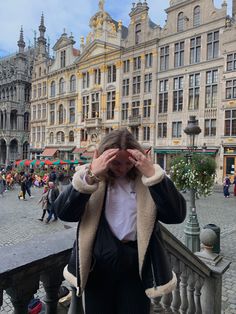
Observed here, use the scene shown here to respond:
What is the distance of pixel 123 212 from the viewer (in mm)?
1809

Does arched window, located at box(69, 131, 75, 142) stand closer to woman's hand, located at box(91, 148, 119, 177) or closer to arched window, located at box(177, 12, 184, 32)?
arched window, located at box(177, 12, 184, 32)

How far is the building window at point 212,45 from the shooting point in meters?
24.4

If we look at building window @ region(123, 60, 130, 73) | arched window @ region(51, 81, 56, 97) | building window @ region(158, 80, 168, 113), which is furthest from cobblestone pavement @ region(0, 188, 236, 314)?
arched window @ region(51, 81, 56, 97)

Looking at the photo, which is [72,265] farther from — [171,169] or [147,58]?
[147,58]

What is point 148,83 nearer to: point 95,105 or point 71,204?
point 95,105

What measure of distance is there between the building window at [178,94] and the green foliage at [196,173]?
21045 millimetres

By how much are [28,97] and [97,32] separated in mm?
21845

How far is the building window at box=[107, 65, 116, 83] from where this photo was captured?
32406 millimetres

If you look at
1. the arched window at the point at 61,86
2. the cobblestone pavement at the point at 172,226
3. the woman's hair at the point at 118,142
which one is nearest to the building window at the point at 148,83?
the arched window at the point at 61,86

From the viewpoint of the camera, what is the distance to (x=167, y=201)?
171 centimetres

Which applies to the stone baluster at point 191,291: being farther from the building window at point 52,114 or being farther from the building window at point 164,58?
the building window at point 52,114

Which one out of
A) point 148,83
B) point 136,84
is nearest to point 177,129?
point 148,83

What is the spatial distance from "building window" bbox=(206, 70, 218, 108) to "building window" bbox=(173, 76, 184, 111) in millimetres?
2745

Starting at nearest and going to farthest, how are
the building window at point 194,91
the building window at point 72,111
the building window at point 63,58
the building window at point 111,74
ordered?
the building window at point 194,91 < the building window at point 111,74 < the building window at point 72,111 < the building window at point 63,58
